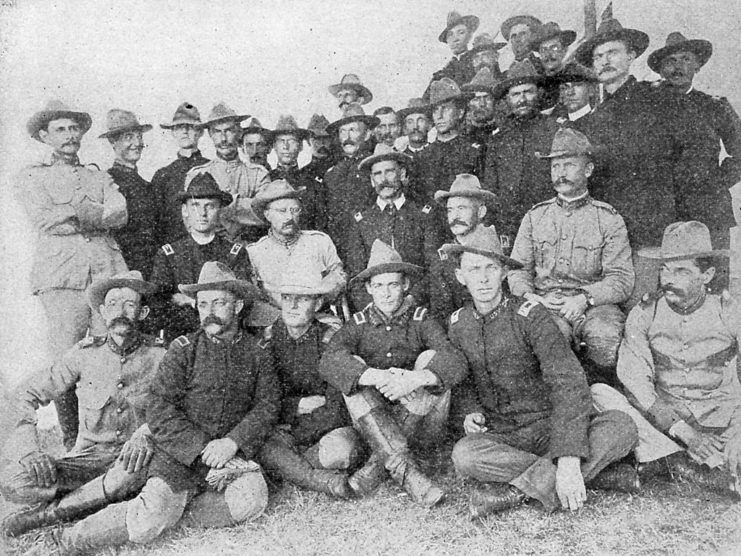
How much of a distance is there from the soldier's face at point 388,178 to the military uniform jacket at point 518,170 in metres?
0.55

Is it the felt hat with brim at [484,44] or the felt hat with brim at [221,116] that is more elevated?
the felt hat with brim at [484,44]

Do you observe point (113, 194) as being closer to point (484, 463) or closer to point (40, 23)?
point (40, 23)

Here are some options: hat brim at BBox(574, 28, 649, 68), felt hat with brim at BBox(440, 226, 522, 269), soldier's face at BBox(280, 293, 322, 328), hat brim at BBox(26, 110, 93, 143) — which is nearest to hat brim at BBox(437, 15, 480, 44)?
hat brim at BBox(574, 28, 649, 68)

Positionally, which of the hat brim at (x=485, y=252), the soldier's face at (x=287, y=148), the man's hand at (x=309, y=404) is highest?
the soldier's face at (x=287, y=148)

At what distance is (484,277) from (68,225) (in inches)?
97.8

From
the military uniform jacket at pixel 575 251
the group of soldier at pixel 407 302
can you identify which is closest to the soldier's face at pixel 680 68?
the group of soldier at pixel 407 302

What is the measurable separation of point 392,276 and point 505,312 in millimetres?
657

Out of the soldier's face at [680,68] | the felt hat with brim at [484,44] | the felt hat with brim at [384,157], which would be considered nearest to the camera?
the soldier's face at [680,68]

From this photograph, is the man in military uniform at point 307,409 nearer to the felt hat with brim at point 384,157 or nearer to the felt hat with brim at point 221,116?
the felt hat with brim at point 384,157

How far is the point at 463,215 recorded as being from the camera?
163 inches

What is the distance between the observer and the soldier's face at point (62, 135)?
4.02m

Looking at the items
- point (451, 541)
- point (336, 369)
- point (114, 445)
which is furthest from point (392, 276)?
point (114, 445)

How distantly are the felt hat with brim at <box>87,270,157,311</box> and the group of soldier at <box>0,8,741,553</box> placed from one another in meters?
0.01

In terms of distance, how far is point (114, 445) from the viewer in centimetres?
358
